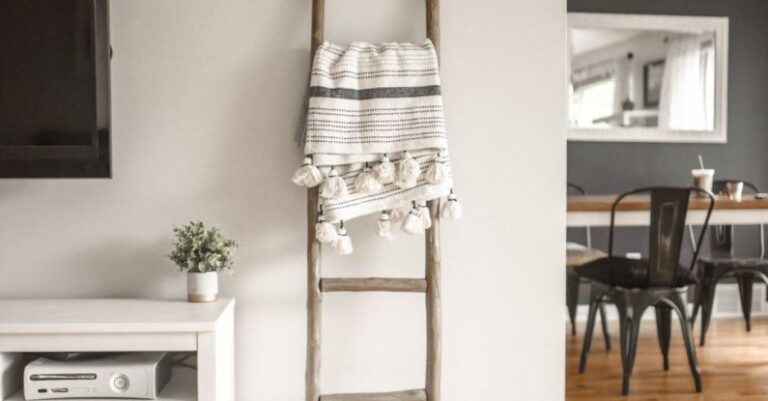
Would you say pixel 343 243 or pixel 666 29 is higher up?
pixel 666 29

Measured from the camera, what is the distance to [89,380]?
1.75 meters

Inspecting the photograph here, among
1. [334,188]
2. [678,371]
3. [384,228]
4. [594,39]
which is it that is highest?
[594,39]

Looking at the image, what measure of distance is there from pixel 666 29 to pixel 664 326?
79.0 inches

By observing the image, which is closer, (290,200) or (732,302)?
(290,200)

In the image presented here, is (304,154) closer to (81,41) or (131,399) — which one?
(81,41)

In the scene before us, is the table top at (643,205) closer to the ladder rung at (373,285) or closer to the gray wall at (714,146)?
the gray wall at (714,146)

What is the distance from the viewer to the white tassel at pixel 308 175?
6.13ft

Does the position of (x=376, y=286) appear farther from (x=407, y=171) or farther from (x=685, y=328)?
(x=685, y=328)

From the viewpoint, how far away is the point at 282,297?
2.12 meters

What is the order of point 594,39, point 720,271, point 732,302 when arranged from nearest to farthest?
point 720,271, point 594,39, point 732,302

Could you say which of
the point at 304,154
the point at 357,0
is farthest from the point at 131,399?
the point at 357,0

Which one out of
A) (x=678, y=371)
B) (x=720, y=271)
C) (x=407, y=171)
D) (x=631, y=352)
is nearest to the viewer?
(x=407, y=171)

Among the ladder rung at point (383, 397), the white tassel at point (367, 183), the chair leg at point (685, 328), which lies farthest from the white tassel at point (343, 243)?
the chair leg at point (685, 328)

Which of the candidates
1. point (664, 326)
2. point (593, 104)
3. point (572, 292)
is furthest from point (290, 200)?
point (593, 104)
